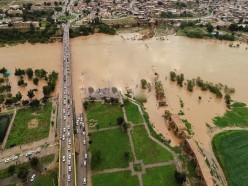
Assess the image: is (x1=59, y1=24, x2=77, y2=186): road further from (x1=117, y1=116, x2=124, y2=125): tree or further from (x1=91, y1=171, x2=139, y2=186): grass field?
(x1=117, y1=116, x2=124, y2=125): tree

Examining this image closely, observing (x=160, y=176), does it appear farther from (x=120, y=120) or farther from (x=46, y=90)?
(x=46, y=90)

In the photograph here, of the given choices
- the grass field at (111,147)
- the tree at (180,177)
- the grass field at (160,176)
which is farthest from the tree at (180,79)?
the tree at (180,177)

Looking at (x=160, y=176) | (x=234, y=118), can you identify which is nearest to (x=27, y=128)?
(x=160, y=176)

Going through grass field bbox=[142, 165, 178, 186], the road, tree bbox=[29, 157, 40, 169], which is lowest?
grass field bbox=[142, 165, 178, 186]

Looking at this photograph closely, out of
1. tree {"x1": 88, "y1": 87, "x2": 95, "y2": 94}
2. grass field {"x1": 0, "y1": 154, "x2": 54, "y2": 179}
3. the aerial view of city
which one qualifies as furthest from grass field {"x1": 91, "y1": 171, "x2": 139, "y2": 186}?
tree {"x1": 88, "y1": 87, "x2": 95, "y2": 94}

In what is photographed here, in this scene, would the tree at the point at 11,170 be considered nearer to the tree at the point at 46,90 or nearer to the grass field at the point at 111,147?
the grass field at the point at 111,147

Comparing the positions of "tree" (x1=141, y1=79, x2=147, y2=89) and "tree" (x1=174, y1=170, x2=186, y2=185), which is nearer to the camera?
"tree" (x1=174, y1=170, x2=186, y2=185)

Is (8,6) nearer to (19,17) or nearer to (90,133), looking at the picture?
(19,17)
